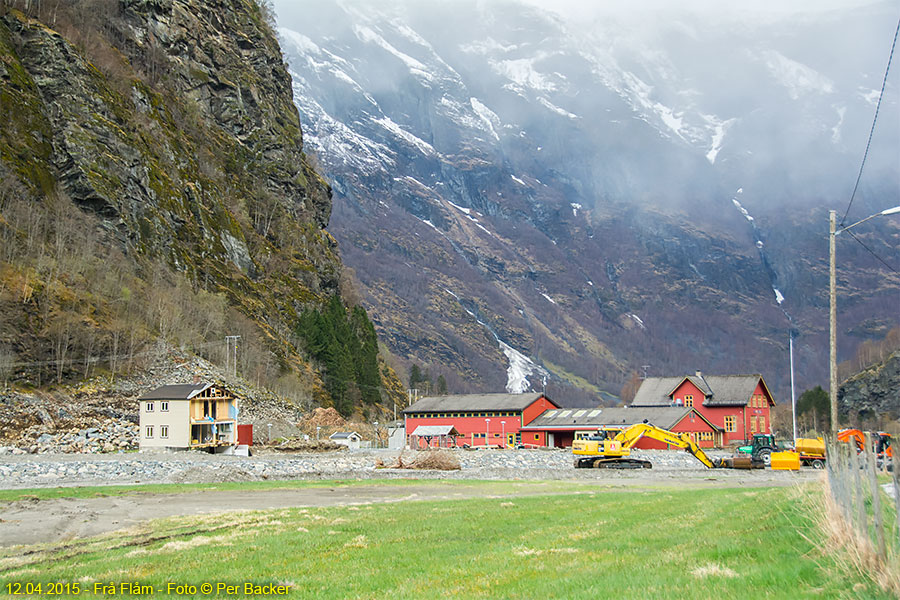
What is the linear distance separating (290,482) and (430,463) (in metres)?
13.5

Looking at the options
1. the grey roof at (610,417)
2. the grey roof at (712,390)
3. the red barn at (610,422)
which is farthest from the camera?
the grey roof at (712,390)

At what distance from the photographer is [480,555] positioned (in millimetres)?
15234

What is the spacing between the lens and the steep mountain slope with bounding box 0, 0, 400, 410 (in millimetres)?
68562

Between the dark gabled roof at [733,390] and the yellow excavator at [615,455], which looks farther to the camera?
the dark gabled roof at [733,390]

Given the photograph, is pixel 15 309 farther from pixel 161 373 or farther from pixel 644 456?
pixel 644 456

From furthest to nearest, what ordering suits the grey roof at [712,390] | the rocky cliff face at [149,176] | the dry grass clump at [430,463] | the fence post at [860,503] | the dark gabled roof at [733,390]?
the grey roof at [712,390] < the dark gabled roof at [733,390] < the rocky cliff face at [149,176] < the dry grass clump at [430,463] < the fence post at [860,503]

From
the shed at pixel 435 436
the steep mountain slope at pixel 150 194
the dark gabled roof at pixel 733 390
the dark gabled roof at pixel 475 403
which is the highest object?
the steep mountain slope at pixel 150 194

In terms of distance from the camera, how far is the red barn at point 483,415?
92125mm

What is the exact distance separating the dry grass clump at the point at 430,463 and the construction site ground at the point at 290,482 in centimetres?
121

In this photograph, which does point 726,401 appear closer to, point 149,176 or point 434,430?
point 434,430

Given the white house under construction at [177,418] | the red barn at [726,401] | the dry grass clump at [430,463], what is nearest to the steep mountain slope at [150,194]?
the white house under construction at [177,418]

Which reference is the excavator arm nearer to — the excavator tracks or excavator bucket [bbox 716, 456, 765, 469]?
the excavator tracks

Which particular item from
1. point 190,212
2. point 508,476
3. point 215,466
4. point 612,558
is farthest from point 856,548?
point 190,212

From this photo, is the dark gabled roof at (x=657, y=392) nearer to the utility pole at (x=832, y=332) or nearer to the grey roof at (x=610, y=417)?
the grey roof at (x=610, y=417)
